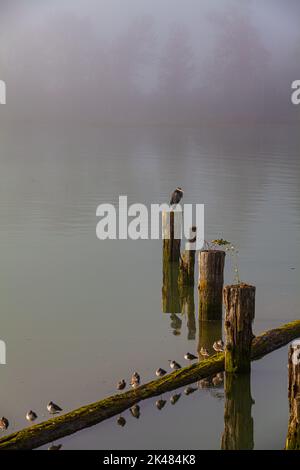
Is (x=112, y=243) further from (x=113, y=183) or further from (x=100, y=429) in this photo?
(x=113, y=183)

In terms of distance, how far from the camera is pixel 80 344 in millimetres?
17828

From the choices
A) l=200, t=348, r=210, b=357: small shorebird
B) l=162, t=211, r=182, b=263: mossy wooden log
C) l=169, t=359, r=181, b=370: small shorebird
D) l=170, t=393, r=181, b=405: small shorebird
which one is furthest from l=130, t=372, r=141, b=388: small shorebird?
l=162, t=211, r=182, b=263: mossy wooden log

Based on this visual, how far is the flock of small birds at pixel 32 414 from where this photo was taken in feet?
43.8

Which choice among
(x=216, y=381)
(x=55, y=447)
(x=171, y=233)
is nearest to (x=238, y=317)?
(x=216, y=381)

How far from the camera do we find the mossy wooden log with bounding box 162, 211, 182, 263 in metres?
23.4

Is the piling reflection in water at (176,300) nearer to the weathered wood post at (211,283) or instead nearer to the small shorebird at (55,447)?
the weathered wood post at (211,283)

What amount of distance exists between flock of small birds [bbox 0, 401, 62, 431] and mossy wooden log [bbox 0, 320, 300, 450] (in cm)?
88

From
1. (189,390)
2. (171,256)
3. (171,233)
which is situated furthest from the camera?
(171,256)

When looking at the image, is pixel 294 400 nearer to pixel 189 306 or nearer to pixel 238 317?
pixel 238 317

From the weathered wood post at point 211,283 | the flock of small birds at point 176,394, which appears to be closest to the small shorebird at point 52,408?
the flock of small birds at point 176,394

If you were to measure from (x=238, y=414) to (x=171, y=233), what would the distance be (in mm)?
10076

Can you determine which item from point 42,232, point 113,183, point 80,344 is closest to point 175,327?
point 80,344

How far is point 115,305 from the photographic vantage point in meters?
20.9
